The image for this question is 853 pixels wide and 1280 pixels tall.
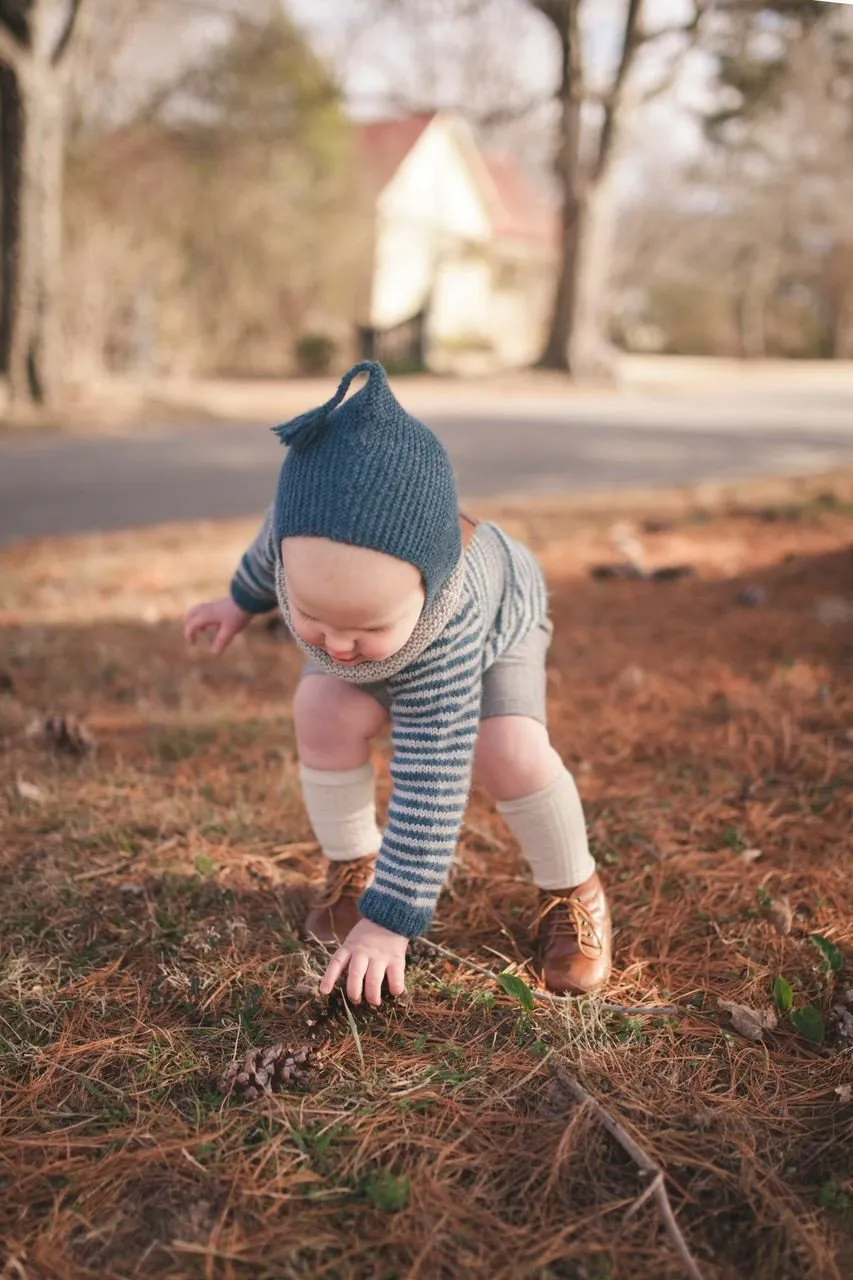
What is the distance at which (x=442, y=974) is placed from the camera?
1.69 metres

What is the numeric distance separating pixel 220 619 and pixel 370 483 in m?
0.66

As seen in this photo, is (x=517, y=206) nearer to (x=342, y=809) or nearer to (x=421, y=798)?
(x=342, y=809)

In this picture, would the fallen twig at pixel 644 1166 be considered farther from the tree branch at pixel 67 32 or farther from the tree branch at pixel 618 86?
the tree branch at pixel 618 86

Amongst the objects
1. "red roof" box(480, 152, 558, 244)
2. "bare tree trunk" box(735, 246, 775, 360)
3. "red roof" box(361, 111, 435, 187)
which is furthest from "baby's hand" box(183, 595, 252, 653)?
"bare tree trunk" box(735, 246, 775, 360)

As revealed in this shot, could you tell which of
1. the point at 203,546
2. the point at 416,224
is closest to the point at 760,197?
the point at 416,224

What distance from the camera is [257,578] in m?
1.88

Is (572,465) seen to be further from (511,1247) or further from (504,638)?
(511,1247)

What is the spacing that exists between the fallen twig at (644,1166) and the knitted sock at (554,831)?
0.41 metres

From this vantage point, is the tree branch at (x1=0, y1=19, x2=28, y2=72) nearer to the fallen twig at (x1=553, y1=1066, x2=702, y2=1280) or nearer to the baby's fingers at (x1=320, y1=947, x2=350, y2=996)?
the baby's fingers at (x1=320, y1=947, x2=350, y2=996)

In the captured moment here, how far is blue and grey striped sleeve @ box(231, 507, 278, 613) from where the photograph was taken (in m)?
1.82

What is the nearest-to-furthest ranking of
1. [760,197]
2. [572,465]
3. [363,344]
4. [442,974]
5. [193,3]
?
1. [442,974]
2. [572,465]
3. [193,3]
4. [363,344]
5. [760,197]

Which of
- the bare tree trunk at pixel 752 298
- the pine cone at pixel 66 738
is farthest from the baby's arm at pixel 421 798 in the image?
the bare tree trunk at pixel 752 298

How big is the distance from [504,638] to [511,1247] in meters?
0.91

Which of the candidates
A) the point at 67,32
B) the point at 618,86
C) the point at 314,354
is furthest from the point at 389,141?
the point at 67,32
